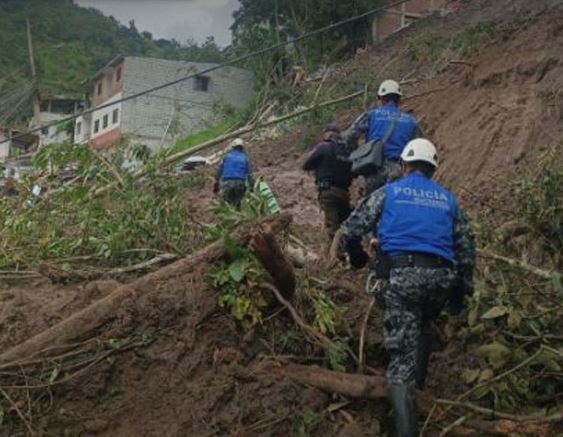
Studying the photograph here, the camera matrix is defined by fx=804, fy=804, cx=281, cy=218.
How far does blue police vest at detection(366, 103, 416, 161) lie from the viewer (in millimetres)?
6773

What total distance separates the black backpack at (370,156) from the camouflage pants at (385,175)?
0.06 metres

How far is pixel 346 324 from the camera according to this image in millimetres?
5426

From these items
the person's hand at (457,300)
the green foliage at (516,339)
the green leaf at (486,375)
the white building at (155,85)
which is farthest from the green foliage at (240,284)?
the white building at (155,85)

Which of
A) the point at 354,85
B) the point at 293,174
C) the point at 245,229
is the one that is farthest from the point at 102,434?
the point at 354,85

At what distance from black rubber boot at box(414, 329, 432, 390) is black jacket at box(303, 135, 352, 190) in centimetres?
281

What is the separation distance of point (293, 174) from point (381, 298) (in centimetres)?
1025

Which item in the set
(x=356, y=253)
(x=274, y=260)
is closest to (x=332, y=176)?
(x=356, y=253)

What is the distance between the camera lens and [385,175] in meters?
6.72

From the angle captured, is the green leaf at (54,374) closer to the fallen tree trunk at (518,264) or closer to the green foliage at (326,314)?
the green foliage at (326,314)

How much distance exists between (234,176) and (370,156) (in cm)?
421

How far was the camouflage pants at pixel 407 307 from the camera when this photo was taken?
455 cm

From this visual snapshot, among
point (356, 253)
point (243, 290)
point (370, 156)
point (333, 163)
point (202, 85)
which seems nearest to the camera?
point (356, 253)

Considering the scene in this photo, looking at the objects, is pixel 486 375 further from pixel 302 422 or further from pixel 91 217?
pixel 91 217

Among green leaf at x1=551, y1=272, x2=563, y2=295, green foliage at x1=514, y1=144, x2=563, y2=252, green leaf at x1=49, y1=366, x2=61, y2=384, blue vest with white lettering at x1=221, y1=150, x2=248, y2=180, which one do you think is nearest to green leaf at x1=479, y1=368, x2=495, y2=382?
green leaf at x1=551, y1=272, x2=563, y2=295
